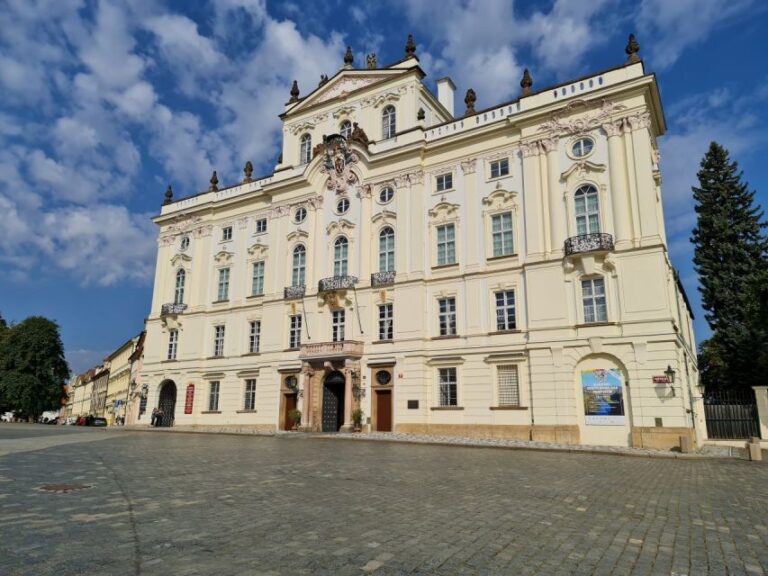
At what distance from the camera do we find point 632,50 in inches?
1124

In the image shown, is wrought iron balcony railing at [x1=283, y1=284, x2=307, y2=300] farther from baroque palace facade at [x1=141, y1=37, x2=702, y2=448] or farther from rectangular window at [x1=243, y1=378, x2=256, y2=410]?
rectangular window at [x1=243, y1=378, x2=256, y2=410]

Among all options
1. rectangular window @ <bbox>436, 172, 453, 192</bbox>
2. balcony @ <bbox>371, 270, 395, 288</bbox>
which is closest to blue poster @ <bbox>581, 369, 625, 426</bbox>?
balcony @ <bbox>371, 270, 395, 288</bbox>

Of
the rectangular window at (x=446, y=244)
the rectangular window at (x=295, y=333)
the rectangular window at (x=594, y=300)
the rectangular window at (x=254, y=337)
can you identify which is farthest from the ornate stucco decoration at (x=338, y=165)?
the rectangular window at (x=594, y=300)

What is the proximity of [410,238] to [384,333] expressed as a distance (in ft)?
20.1

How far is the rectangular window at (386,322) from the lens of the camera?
33188 millimetres

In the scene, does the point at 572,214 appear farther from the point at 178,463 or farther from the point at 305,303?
the point at 178,463

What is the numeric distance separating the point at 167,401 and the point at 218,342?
680 cm

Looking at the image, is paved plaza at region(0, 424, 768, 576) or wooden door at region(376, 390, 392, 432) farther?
wooden door at region(376, 390, 392, 432)

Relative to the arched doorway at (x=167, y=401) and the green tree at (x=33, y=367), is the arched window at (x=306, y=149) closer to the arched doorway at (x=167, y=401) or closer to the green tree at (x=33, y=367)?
the arched doorway at (x=167, y=401)

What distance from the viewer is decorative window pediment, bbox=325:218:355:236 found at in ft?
119

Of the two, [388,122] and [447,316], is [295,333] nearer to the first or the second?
[447,316]

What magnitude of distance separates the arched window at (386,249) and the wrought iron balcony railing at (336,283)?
2.08m

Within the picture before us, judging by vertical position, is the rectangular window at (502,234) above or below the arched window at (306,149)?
below

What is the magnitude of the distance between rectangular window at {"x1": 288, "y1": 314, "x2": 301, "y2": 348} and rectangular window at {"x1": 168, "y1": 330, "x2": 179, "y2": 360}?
38.7 ft
